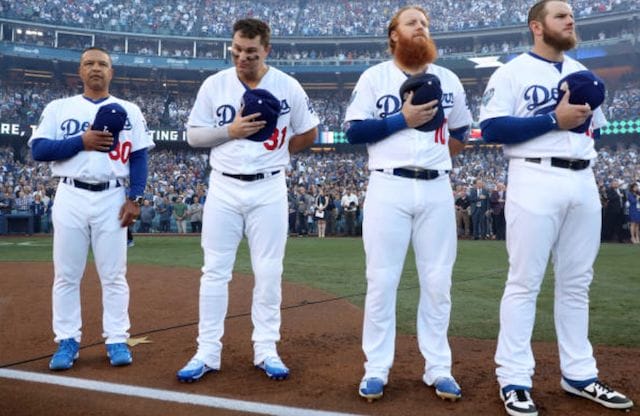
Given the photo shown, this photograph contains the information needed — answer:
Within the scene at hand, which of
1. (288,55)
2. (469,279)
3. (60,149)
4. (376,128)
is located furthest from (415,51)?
(288,55)

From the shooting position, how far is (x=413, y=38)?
3107mm

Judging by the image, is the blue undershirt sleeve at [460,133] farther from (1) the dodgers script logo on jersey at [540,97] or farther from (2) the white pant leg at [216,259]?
(2) the white pant leg at [216,259]

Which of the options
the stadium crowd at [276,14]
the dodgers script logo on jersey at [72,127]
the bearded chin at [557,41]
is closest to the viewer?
the bearded chin at [557,41]

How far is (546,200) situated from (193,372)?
2.23m

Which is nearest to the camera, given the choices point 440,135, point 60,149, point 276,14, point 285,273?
point 440,135

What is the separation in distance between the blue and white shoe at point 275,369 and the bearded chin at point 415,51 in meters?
1.95

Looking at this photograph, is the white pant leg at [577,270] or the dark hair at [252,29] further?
the dark hair at [252,29]

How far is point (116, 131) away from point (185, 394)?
72.1 inches

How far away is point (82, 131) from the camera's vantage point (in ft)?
12.8

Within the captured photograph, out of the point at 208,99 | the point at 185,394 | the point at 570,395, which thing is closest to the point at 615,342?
the point at 570,395

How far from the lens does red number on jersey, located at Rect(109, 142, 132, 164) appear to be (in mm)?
3897

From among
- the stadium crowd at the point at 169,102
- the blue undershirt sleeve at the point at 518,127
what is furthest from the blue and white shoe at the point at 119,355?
the stadium crowd at the point at 169,102

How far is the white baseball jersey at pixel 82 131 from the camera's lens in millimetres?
3779

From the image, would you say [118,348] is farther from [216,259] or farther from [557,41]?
[557,41]
